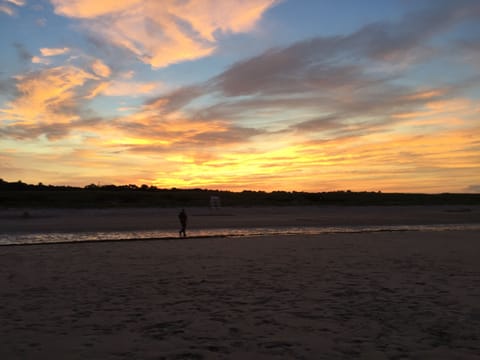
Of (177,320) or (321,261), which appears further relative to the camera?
(321,261)

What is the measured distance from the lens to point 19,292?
35.3ft

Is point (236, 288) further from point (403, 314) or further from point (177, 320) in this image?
point (403, 314)

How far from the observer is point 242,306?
9234 mm

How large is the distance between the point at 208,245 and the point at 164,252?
9.56ft

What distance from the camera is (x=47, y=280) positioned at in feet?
40.7

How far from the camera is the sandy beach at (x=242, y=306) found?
22.1 feet

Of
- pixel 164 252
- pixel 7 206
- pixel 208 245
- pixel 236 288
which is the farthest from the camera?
pixel 7 206

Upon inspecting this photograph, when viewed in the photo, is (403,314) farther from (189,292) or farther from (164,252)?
(164,252)

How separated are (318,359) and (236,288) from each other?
4.99 metres

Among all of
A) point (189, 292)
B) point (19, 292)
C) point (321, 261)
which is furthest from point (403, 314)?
point (19, 292)

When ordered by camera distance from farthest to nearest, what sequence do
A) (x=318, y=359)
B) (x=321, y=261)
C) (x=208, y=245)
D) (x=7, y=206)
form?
(x=7, y=206)
(x=208, y=245)
(x=321, y=261)
(x=318, y=359)

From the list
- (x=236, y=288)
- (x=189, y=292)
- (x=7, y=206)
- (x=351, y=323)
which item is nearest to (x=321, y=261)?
(x=236, y=288)

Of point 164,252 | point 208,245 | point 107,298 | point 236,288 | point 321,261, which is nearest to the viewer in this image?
point 107,298

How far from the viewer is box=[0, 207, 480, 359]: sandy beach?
22.1ft
